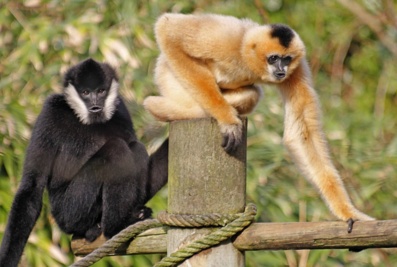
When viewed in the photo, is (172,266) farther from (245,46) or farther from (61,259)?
(61,259)

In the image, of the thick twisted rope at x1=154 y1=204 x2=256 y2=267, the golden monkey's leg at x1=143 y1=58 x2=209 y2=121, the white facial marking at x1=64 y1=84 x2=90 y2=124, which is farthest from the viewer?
the white facial marking at x1=64 y1=84 x2=90 y2=124

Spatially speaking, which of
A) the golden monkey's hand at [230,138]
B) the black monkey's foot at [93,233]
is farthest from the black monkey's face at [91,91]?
the golden monkey's hand at [230,138]

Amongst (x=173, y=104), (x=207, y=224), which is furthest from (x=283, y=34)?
(x=207, y=224)

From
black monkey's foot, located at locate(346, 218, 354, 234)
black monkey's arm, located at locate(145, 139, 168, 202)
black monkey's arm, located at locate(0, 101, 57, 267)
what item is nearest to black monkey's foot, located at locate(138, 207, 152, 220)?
black monkey's arm, located at locate(145, 139, 168, 202)

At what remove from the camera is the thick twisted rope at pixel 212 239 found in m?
3.33

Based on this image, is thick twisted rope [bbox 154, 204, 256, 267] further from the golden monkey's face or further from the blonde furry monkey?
the golden monkey's face

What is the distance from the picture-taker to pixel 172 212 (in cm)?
349

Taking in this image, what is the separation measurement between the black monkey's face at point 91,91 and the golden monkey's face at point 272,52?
0.97 metres

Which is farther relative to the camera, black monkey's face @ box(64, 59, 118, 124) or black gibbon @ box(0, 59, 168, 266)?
black monkey's face @ box(64, 59, 118, 124)

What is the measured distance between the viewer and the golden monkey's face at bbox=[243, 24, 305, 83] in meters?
4.21

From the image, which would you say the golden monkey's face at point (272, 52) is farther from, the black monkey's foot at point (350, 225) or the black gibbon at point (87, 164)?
the black monkey's foot at point (350, 225)

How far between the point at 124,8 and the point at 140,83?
37.5 inches

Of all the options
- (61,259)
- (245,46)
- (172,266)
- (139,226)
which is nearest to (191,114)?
(245,46)

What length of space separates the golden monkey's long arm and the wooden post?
80 centimetres
